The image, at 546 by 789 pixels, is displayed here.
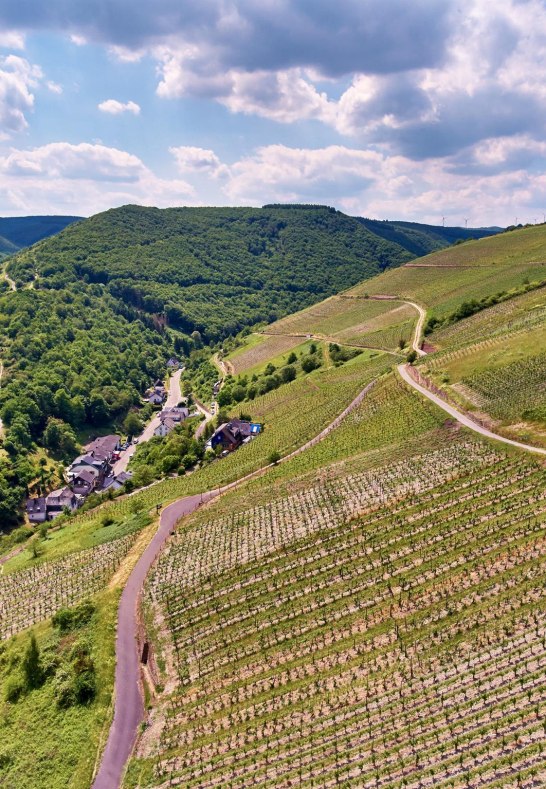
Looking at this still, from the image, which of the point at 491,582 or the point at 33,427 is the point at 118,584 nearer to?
the point at 491,582

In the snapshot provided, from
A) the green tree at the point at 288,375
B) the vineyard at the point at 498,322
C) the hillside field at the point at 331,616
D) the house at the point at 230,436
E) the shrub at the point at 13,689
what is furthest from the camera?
the green tree at the point at 288,375

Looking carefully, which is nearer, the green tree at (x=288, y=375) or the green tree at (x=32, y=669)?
the green tree at (x=32, y=669)

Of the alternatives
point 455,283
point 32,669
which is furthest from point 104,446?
point 455,283

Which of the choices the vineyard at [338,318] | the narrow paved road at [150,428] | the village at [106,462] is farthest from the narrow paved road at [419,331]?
the narrow paved road at [150,428]

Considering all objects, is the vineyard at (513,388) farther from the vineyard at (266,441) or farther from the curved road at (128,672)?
the curved road at (128,672)

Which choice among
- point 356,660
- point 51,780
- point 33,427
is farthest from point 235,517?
point 33,427

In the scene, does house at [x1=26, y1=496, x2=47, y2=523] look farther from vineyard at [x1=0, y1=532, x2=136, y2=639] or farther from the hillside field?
vineyard at [x1=0, y1=532, x2=136, y2=639]
